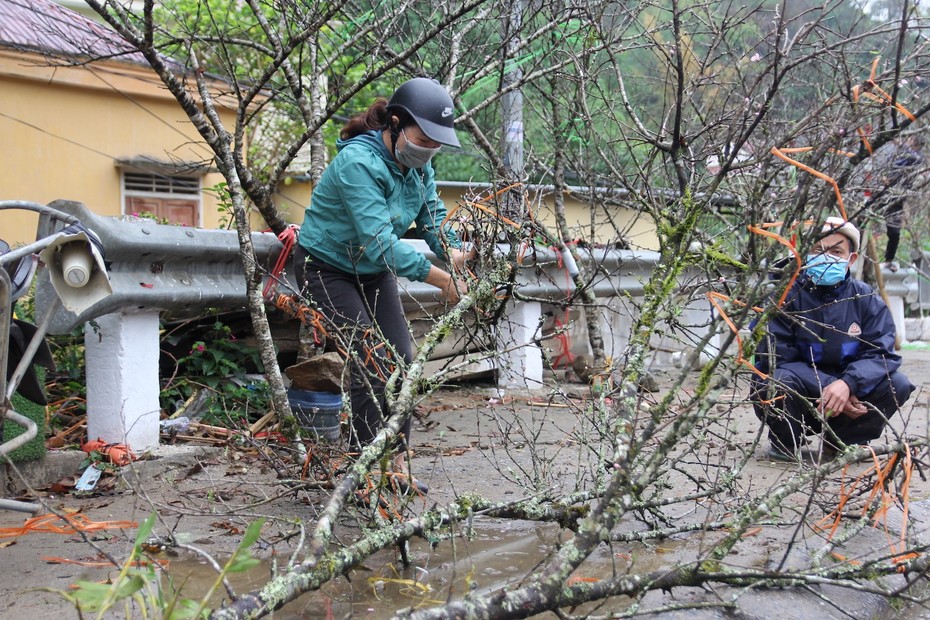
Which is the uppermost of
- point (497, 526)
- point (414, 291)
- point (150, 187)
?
point (150, 187)

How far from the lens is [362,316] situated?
4281 mm

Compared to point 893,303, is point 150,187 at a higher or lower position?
higher

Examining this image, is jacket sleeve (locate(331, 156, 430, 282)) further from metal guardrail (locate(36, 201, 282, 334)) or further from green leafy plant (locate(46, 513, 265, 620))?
green leafy plant (locate(46, 513, 265, 620))

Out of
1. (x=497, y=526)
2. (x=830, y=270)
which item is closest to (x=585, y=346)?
(x=830, y=270)

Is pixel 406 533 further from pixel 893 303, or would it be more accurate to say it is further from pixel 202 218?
pixel 202 218

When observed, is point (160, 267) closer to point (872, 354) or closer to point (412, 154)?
point (412, 154)

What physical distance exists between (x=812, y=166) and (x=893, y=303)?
35.7 feet

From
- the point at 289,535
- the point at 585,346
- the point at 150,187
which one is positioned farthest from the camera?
the point at 150,187

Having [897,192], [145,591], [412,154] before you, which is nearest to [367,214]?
[412,154]

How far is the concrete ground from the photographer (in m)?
2.90

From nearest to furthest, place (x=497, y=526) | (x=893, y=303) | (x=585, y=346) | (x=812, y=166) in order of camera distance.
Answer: (x=812, y=166), (x=497, y=526), (x=585, y=346), (x=893, y=303)

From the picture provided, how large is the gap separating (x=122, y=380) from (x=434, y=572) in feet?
6.59

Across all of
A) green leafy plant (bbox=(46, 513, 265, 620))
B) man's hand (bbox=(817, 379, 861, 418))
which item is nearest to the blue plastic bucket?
man's hand (bbox=(817, 379, 861, 418))

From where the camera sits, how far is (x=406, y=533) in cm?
284
